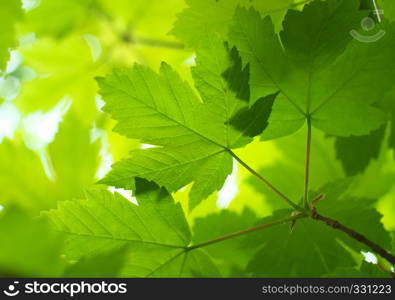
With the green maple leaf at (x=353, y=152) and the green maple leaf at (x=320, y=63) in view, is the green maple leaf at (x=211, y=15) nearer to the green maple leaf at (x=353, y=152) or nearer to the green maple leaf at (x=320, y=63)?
the green maple leaf at (x=320, y=63)

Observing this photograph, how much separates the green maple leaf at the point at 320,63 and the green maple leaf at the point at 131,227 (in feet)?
0.85

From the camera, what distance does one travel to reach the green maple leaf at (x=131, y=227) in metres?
0.82

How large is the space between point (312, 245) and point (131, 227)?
36 cm

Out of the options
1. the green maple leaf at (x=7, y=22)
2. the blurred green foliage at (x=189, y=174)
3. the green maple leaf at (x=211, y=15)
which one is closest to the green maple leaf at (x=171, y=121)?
the blurred green foliage at (x=189, y=174)

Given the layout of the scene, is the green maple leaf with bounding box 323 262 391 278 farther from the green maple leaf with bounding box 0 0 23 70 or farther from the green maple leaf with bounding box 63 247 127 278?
the green maple leaf with bounding box 0 0 23 70

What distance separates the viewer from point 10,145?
1133 millimetres

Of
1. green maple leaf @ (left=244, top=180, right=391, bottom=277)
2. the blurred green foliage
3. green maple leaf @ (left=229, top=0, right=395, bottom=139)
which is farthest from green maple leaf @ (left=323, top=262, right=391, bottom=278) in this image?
green maple leaf @ (left=229, top=0, right=395, bottom=139)

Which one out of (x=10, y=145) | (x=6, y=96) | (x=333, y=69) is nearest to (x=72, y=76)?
(x=6, y=96)

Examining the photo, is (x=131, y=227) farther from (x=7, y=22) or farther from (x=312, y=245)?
(x=7, y=22)

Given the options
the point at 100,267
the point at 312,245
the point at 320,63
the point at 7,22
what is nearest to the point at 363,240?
the point at 312,245

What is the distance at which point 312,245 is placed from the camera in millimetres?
951
